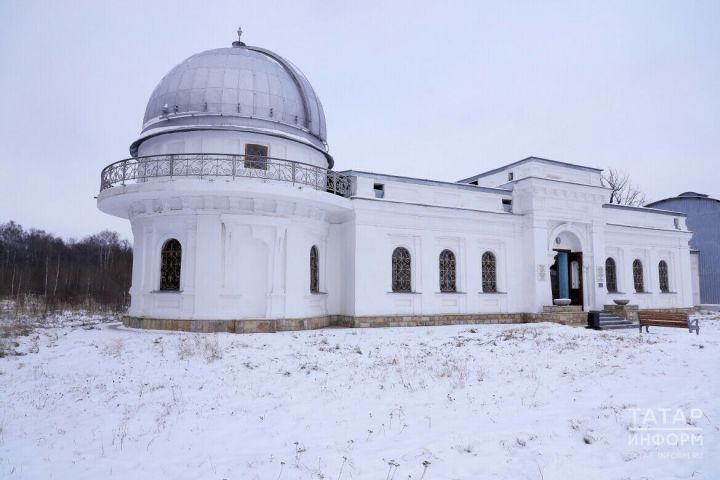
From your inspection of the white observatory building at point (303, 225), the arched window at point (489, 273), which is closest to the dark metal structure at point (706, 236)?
the white observatory building at point (303, 225)

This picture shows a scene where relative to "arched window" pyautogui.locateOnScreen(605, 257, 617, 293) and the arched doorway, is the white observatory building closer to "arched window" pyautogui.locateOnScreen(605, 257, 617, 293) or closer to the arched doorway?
the arched doorway

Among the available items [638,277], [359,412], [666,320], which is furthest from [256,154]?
[638,277]

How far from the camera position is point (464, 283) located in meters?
18.8

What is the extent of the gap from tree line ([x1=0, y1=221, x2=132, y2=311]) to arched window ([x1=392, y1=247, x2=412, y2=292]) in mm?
17270

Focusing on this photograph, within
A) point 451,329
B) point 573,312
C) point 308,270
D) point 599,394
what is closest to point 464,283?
point 451,329

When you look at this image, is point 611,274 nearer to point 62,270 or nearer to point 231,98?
point 231,98

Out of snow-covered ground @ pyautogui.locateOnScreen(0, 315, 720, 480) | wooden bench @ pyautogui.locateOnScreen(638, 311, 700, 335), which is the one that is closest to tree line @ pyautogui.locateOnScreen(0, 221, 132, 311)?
snow-covered ground @ pyautogui.locateOnScreen(0, 315, 720, 480)

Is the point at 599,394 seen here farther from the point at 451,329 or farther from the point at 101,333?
the point at 101,333

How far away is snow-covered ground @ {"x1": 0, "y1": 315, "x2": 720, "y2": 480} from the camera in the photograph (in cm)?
515

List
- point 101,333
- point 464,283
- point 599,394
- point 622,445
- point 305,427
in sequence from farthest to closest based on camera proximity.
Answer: point 464,283 < point 101,333 < point 599,394 < point 305,427 < point 622,445

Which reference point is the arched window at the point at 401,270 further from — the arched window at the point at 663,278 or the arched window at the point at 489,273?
the arched window at the point at 663,278

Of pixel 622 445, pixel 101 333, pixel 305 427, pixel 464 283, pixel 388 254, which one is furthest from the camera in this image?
pixel 464 283

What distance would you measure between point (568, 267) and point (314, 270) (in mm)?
10925

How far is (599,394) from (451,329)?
9174 mm
